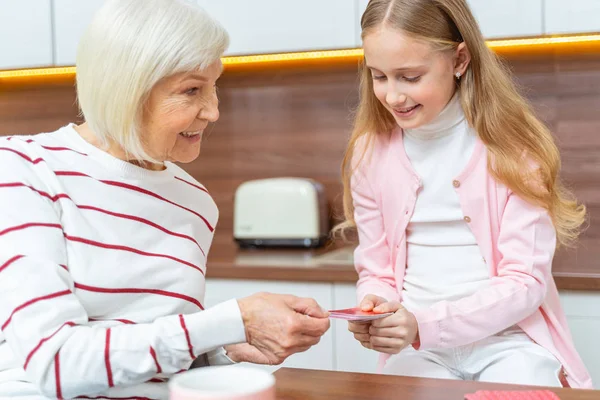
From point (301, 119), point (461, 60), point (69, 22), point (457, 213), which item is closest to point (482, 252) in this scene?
point (457, 213)

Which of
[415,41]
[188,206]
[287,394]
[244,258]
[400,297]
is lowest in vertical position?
[244,258]

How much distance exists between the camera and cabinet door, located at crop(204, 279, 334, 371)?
2.17m

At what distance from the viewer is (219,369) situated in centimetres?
67

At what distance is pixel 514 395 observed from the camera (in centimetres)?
97

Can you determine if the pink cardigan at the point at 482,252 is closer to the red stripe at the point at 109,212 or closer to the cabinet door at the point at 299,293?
the cabinet door at the point at 299,293

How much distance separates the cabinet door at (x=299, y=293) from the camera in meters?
2.17

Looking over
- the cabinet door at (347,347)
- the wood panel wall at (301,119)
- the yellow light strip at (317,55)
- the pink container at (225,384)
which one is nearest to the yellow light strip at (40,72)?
the yellow light strip at (317,55)

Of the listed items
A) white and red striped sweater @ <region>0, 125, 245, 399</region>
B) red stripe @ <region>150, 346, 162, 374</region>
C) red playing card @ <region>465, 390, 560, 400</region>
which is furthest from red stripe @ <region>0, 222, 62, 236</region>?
red playing card @ <region>465, 390, 560, 400</region>

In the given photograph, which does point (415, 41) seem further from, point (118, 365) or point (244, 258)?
point (244, 258)

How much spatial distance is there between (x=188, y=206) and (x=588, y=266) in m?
1.25

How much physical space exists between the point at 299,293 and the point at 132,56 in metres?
1.17

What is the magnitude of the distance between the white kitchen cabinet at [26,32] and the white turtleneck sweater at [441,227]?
5.06 feet

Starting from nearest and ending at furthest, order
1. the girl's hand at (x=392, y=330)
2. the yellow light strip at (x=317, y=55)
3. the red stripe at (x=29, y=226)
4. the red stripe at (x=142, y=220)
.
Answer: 1. the red stripe at (x=29, y=226)
2. the red stripe at (x=142, y=220)
3. the girl's hand at (x=392, y=330)
4. the yellow light strip at (x=317, y=55)

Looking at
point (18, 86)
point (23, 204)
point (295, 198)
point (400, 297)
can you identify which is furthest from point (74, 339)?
point (18, 86)
